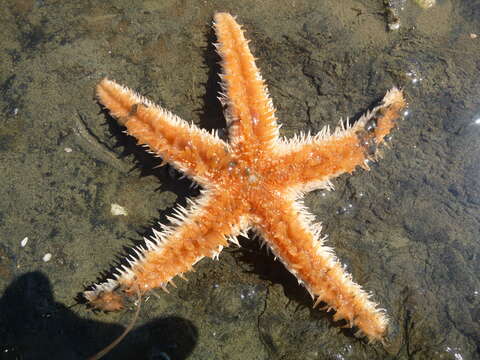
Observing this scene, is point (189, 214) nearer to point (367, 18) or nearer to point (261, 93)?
point (261, 93)

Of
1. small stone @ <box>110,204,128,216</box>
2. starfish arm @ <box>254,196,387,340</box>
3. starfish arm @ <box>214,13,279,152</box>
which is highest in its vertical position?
starfish arm @ <box>214,13,279,152</box>

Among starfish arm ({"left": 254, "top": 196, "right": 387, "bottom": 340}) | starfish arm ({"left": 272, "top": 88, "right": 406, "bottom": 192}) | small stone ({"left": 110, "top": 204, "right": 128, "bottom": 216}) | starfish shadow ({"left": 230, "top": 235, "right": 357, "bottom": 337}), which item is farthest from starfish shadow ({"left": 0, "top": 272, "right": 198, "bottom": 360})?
starfish arm ({"left": 272, "top": 88, "right": 406, "bottom": 192})

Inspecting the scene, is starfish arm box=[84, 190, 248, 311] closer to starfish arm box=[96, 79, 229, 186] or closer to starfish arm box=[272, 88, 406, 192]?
starfish arm box=[96, 79, 229, 186]

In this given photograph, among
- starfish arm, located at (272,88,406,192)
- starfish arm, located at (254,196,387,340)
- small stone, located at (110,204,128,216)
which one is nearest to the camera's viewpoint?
starfish arm, located at (254,196,387,340)

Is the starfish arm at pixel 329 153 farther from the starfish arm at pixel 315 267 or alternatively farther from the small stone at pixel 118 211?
the small stone at pixel 118 211

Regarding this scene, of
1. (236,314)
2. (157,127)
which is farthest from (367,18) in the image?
(236,314)

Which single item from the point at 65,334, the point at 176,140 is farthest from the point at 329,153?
the point at 65,334

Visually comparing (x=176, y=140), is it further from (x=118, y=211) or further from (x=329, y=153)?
(x=329, y=153)

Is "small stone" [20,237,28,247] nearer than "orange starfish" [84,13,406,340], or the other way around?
"orange starfish" [84,13,406,340]
